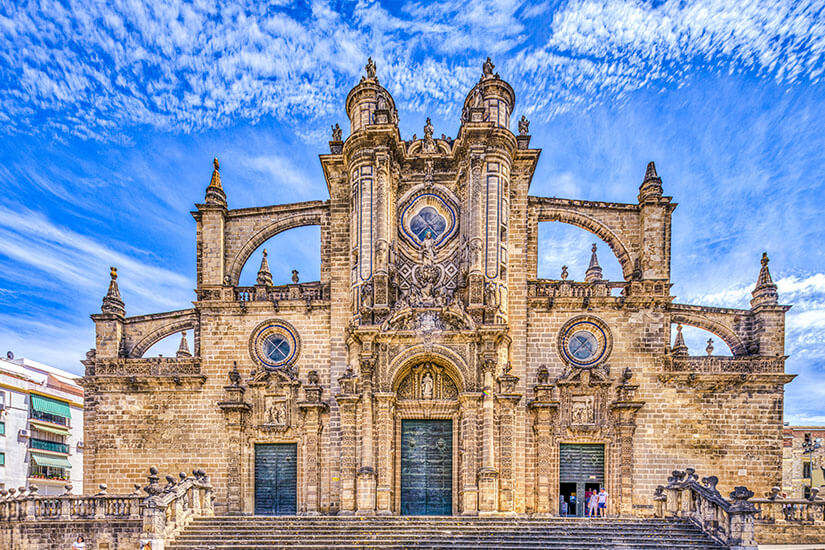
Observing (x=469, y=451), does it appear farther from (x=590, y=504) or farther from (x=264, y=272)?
(x=264, y=272)

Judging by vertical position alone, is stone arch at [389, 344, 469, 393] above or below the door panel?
above

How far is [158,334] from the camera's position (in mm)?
23719

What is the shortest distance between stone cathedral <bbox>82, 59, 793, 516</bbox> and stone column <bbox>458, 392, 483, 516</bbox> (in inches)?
2.8

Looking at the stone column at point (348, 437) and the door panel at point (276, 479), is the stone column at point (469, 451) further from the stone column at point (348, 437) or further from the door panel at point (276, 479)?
the door panel at point (276, 479)

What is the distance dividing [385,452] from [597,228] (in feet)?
39.0

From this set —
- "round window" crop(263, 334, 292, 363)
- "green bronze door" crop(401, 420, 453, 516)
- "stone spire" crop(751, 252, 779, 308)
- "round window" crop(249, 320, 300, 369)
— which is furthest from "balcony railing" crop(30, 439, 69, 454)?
"stone spire" crop(751, 252, 779, 308)

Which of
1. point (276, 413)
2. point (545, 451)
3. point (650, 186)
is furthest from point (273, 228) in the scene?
point (650, 186)

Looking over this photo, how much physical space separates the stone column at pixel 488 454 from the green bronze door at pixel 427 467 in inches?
68.0

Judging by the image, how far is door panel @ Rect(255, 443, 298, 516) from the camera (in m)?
21.7

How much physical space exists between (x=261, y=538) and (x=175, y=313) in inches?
410

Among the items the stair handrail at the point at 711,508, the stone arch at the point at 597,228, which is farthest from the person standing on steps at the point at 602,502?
the stone arch at the point at 597,228

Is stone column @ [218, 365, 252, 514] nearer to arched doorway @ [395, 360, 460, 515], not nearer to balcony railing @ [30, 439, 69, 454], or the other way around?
arched doorway @ [395, 360, 460, 515]

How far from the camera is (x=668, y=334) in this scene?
2231cm

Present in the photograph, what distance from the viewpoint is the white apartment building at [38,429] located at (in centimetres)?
4053
